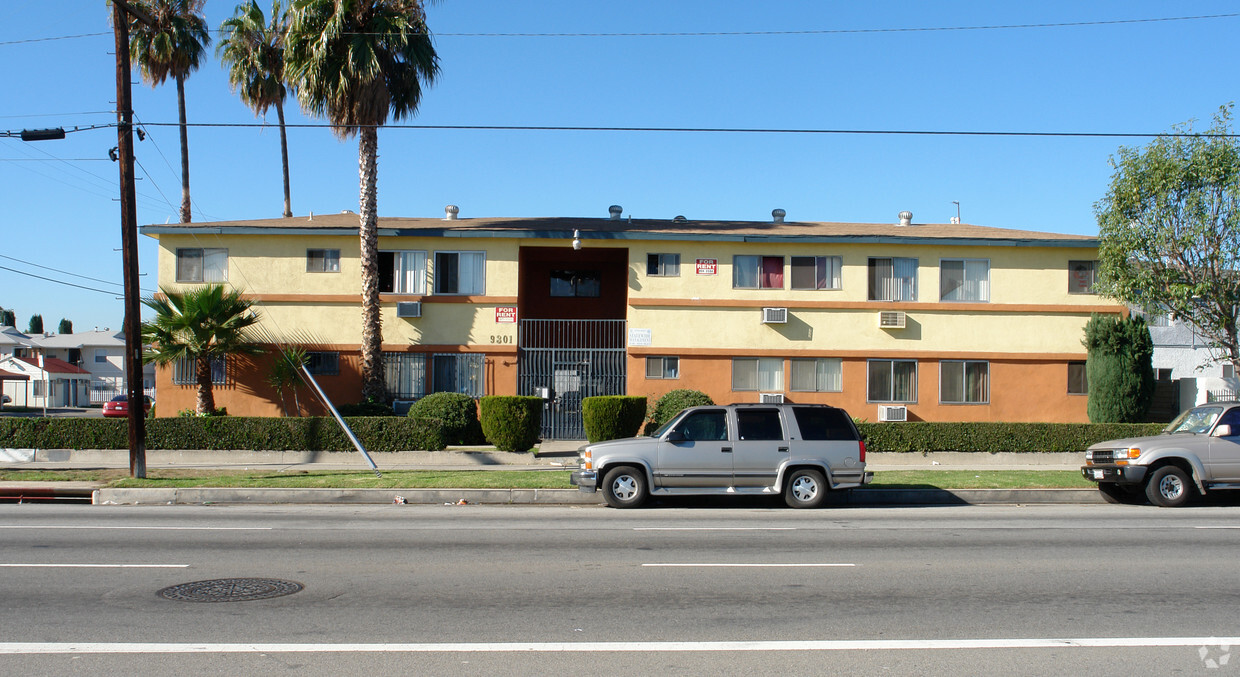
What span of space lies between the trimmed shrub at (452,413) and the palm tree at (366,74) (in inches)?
86.7

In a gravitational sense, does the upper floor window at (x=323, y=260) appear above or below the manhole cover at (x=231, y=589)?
above

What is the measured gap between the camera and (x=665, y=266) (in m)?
25.5

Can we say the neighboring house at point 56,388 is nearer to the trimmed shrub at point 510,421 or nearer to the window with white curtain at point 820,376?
the trimmed shrub at point 510,421

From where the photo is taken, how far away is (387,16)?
76.2 feet

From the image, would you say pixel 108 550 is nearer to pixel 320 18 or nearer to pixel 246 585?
pixel 246 585

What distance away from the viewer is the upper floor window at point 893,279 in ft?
83.9

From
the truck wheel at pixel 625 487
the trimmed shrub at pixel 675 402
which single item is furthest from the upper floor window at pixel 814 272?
the truck wheel at pixel 625 487

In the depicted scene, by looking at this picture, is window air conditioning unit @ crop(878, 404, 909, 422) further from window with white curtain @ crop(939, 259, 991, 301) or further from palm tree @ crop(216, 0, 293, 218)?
palm tree @ crop(216, 0, 293, 218)

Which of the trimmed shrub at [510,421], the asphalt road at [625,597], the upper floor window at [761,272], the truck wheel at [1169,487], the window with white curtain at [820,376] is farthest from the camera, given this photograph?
the upper floor window at [761,272]

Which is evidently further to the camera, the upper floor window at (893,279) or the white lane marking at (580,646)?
the upper floor window at (893,279)

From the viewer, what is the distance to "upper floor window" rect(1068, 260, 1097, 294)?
83.4 feet

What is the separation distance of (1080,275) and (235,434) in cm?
2247

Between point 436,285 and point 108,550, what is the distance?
1570 centimetres

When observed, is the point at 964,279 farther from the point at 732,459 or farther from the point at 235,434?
the point at 235,434
